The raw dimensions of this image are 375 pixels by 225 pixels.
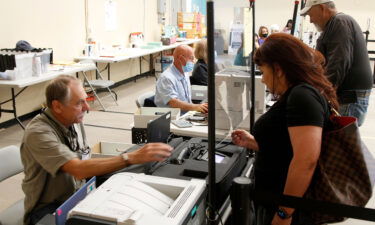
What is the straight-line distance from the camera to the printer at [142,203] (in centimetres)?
102

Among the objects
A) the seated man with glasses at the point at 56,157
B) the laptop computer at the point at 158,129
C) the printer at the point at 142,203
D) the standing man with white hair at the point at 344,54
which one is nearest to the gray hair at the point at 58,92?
the seated man with glasses at the point at 56,157

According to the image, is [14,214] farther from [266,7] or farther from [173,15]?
[266,7]

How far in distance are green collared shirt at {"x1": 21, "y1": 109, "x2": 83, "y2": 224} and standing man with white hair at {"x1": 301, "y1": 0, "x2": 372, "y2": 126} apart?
5.69 ft

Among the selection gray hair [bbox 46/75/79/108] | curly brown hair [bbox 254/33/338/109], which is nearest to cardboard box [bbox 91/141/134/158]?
gray hair [bbox 46/75/79/108]

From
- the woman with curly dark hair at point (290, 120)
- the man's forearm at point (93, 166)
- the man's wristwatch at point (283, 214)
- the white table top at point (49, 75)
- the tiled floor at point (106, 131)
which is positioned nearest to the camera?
the woman with curly dark hair at point (290, 120)

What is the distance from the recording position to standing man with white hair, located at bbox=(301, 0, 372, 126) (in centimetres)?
242

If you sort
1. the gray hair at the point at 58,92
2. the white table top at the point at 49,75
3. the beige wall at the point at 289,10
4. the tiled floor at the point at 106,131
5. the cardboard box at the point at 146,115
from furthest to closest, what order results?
1. the beige wall at the point at 289,10
2. the white table top at the point at 49,75
3. the tiled floor at the point at 106,131
4. the cardboard box at the point at 146,115
5. the gray hair at the point at 58,92

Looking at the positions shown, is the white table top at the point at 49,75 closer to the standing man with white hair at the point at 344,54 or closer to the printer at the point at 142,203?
the standing man with white hair at the point at 344,54

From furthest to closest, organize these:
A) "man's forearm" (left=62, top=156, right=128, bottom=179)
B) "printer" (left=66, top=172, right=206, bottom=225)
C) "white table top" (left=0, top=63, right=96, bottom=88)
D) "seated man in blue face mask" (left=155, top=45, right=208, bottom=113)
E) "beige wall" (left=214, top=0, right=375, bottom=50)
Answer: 1. "beige wall" (left=214, top=0, right=375, bottom=50)
2. "white table top" (left=0, top=63, right=96, bottom=88)
3. "seated man in blue face mask" (left=155, top=45, right=208, bottom=113)
4. "man's forearm" (left=62, top=156, right=128, bottom=179)
5. "printer" (left=66, top=172, right=206, bottom=225)

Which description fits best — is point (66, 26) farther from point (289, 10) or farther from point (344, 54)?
point (289, 10)

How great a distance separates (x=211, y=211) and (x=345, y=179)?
0.46m

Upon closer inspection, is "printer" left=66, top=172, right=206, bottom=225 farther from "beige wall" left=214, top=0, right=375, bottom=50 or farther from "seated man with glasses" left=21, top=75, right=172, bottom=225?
"beige wall" left=214, top=0, right=375, bottom=50

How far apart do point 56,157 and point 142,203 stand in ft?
1.81

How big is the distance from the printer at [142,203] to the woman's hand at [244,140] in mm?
501
